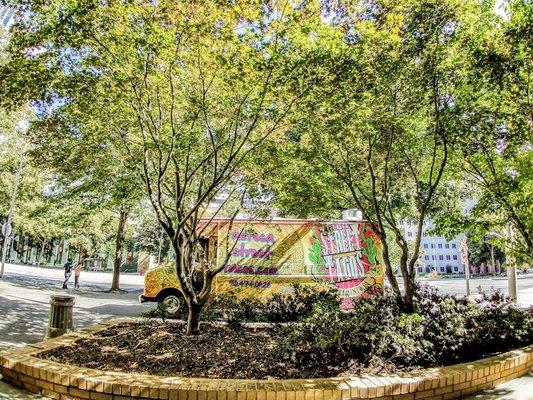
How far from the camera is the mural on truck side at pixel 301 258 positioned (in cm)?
1196

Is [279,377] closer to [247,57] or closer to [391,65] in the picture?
[247,57]

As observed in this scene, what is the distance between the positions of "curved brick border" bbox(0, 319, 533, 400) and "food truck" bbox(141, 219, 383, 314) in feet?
24.1

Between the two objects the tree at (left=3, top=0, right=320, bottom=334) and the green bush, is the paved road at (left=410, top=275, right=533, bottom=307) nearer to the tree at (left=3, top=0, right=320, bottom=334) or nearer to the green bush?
the green bush

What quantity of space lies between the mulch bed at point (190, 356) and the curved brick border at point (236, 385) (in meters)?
0.43

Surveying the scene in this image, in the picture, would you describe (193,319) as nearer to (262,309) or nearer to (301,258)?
(262,309)

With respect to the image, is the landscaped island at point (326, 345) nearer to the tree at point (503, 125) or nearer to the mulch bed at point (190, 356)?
the mulch bed at point (190, 356)

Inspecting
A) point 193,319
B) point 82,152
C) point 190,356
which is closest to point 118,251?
point 82,152

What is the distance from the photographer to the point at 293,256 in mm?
12250

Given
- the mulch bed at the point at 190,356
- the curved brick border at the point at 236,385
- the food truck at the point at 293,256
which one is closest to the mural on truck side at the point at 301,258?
the food truck at the point at 293,256

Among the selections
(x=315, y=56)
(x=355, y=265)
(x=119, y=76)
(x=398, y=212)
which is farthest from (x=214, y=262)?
(x=398, y=212)

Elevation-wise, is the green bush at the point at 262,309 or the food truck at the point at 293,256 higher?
the food truck at the point at 293,256

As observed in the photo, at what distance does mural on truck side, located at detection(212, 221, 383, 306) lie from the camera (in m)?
12.0

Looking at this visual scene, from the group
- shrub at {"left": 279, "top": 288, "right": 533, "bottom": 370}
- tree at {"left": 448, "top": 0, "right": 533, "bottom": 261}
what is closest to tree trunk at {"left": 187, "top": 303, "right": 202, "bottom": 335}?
shrub at {"left": 279, "top": 288, "right": 533, "bottom": 370}

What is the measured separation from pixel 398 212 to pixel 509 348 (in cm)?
1400
